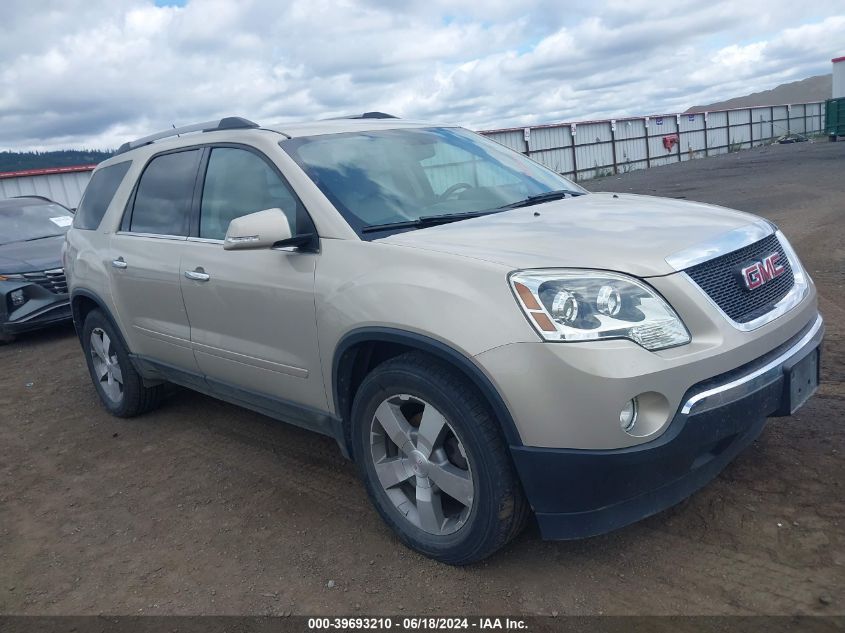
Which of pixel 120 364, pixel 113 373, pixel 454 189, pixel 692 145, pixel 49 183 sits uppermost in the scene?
pixel 49 183

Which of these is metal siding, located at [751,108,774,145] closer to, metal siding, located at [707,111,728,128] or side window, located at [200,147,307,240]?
metal siding, located at [707,111,728,128]

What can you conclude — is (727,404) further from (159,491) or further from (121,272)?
(121,272)

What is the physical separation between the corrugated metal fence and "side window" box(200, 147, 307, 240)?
923 inches

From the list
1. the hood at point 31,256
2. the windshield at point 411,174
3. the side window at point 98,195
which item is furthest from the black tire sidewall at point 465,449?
the hood at point 31,256

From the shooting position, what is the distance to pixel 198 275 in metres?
3.79

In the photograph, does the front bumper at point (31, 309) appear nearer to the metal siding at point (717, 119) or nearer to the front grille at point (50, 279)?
the front grille at point (50, 279)

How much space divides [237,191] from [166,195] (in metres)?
0.78

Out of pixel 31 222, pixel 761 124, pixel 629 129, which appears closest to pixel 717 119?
pixel 761 124

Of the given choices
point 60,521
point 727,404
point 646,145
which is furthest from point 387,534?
point 646,145

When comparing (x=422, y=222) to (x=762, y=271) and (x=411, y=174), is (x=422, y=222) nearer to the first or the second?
(x=411, y=174)

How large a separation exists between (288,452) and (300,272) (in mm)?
1497

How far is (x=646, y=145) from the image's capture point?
3700 centimetres

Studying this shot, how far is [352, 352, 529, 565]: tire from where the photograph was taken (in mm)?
2574

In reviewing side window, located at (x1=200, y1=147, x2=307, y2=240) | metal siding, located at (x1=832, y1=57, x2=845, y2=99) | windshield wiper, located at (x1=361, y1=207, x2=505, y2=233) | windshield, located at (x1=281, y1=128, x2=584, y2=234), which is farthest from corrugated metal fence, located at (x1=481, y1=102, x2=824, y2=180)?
windshield wiper, located at (x1=361, y1=207, x2=505, y2=233)
